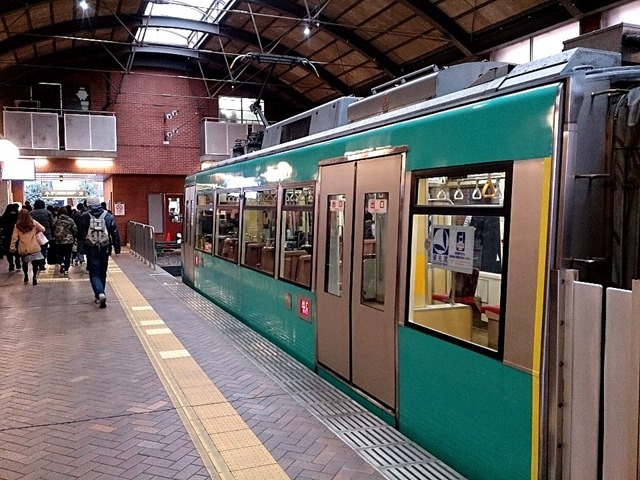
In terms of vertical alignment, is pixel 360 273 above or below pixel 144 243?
above

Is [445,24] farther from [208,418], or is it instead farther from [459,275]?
[208,418]

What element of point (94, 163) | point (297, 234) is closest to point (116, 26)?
point (94, 163)

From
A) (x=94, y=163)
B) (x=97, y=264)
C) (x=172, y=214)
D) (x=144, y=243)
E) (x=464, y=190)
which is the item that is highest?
(x=94, y=163)

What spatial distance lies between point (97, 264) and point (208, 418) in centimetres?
555

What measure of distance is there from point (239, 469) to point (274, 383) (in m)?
1.78

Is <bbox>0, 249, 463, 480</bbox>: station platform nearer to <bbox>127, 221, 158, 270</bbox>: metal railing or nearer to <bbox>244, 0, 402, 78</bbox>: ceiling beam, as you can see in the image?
<bbox>127, 221, 158, 270</bbox>: metal railing

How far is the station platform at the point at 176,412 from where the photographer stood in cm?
378

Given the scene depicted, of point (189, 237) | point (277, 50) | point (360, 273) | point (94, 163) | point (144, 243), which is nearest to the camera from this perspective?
point (360, 273)

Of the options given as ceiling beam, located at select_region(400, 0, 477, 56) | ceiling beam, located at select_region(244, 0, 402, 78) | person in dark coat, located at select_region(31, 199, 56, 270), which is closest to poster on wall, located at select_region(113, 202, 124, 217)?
person in dark coat, located at select_region(31, 199, 56, 270)

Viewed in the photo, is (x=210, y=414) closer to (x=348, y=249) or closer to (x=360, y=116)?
(x=348, y=249)

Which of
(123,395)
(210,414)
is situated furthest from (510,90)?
(123,395)

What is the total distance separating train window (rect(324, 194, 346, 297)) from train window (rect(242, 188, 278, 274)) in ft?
4.78

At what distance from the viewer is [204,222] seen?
34.5 feet

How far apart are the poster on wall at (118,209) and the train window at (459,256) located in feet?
69.3
